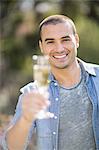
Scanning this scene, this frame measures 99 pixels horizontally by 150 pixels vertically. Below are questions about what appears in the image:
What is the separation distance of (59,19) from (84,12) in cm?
1131

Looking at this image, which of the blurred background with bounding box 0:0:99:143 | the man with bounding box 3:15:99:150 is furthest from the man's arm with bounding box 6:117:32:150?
the blurred background with bounding box 0:0:99:143

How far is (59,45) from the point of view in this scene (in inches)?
134

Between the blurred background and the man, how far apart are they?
8.99 m

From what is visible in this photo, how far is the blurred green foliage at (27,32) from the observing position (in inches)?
528

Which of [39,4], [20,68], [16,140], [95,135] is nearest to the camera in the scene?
[16,140]

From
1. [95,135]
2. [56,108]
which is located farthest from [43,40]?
[95,135]

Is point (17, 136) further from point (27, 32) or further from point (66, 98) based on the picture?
point (27, 32)

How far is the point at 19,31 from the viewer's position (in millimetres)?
15062

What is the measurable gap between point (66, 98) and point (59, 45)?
34cm

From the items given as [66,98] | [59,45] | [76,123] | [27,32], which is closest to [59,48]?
[59,45]

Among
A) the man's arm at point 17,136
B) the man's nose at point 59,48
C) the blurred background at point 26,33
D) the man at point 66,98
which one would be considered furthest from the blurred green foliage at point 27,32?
the man's arm at point 17,136

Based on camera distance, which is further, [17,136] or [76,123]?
[76,123]

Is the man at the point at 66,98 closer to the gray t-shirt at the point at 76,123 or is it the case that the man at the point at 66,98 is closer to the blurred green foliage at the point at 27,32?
the gray t-shirt at the point at 76,123

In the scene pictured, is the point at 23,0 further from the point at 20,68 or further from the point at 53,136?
the point at 53,136
